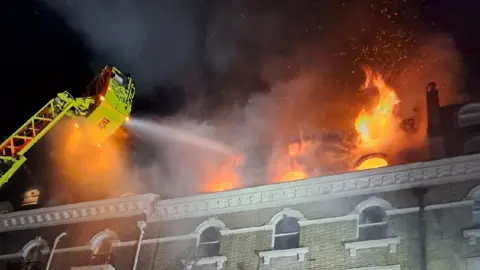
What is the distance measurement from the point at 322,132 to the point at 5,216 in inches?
537

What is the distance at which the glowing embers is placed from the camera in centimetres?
2281

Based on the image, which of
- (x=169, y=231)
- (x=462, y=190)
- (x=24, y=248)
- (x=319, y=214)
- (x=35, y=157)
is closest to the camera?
(x=462, y=190)

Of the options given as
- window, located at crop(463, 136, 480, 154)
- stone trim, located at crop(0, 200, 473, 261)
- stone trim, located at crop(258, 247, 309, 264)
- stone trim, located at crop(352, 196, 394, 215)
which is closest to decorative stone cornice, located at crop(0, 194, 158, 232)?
stone trim, located at crop(0, 200, 473, 261)

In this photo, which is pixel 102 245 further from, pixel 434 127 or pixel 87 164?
pixel 434 127

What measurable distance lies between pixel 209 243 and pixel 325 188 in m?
4.48

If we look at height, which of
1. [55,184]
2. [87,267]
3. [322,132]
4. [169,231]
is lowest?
[87,267]

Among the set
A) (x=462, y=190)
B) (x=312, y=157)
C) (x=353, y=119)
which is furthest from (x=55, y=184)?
(x=462, y=190)

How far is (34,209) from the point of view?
24.1m

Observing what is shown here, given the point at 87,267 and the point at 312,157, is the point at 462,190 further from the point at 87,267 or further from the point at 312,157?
the point at 87,267

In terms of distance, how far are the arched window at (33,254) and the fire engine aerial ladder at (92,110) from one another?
4.07 meters

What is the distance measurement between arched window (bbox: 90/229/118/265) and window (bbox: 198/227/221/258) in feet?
11.7

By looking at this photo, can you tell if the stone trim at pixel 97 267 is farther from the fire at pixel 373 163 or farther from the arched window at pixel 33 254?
the fire at pixel 373 163

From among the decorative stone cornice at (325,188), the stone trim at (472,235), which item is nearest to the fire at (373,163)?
the decorative stone cornice at (325,188)

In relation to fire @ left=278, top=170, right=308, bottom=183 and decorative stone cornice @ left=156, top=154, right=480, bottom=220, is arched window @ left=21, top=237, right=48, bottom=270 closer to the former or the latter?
decorative stone cornice @ left=156, top=154, right=480, bottom=220
